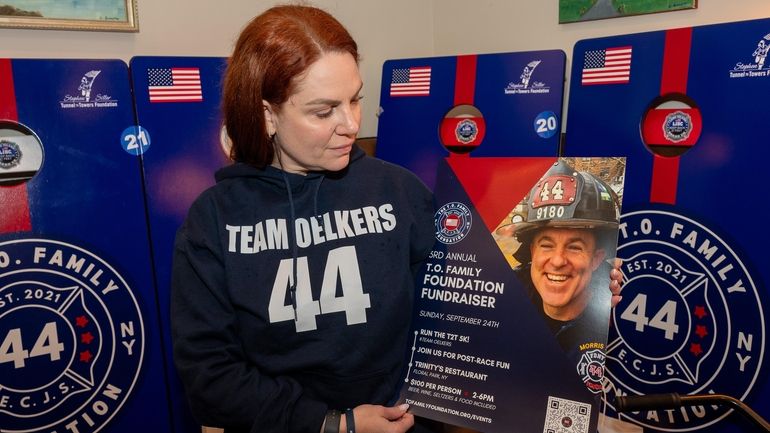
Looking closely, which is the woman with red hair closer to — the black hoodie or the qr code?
the black hoodie

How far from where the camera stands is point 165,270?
192 cm

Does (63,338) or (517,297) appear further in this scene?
(63,338)

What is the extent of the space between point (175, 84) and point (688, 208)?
1.56 metres

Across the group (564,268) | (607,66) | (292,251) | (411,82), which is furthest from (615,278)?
(411,82)

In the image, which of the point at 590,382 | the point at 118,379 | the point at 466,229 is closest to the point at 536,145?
the point at 466,229

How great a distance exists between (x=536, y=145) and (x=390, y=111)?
0.59m

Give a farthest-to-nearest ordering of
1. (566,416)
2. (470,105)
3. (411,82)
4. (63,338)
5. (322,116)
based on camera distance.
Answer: (411,82)
(470,105)
(63,338)
(322,116)
(566,416)

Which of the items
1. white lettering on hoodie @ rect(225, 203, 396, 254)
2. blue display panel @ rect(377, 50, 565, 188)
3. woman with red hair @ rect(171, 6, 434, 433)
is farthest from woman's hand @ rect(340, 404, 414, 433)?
blue display panel @ rect(377, 50, 565, 188)

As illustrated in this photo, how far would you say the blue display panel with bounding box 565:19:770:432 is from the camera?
1521 mm

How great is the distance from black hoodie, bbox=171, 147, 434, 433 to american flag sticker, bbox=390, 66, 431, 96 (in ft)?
3.28

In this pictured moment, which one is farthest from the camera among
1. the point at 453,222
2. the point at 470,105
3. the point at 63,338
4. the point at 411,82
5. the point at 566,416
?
the point at 411,82

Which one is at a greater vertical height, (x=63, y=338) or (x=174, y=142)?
(x=174, y=142)

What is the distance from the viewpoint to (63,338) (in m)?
1.76

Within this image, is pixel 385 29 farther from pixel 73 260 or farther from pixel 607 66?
pixel 73 260
